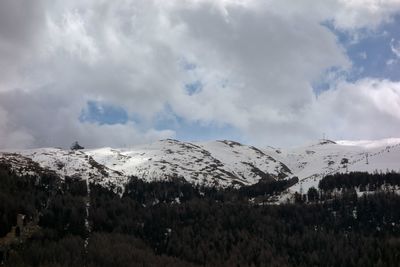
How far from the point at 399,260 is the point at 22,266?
167130 mm

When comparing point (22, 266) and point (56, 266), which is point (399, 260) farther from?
point (22, 266)

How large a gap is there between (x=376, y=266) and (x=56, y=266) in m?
142

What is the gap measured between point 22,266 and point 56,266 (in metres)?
14.3

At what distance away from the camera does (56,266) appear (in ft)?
656

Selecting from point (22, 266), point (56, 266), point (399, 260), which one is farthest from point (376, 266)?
point (22, 266)

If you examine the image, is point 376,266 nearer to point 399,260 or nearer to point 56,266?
point 399,260

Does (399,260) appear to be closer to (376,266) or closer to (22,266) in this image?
(376,266)

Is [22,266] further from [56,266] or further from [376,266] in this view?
[376,266]

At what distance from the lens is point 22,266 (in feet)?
644

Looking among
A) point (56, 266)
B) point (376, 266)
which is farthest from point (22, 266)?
point (376, 266)

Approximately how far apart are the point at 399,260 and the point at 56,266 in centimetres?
15334

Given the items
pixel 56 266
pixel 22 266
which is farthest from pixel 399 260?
pixel 22 266
